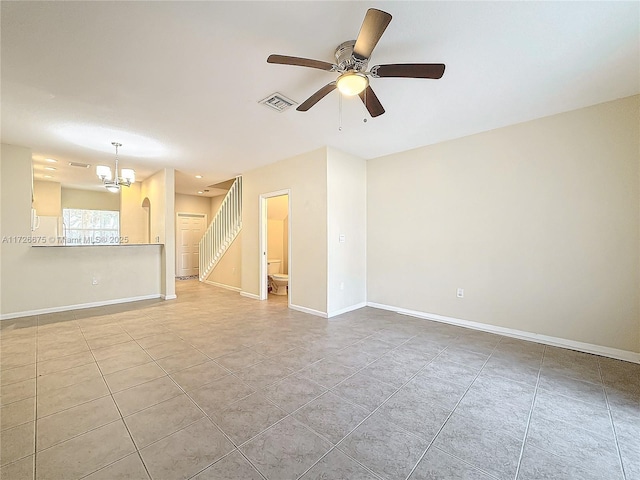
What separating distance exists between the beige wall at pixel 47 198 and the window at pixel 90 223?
660 mm

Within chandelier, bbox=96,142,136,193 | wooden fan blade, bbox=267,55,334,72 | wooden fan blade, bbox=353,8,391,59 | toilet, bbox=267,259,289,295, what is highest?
wooden fan blade, bbox=353,8,391,59

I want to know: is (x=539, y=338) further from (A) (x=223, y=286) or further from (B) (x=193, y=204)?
(B) (x=193, y=204)

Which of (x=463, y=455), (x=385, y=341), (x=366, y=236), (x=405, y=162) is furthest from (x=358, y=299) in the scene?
(x=463, y=455)

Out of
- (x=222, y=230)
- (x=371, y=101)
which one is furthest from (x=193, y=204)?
(x=371, y=101)

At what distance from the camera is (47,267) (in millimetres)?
4547

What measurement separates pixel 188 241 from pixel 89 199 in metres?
3.03

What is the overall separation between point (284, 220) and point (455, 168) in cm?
455

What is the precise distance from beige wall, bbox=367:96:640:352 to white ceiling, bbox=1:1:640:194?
1.16 ft

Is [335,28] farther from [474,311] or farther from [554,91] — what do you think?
[474,311]

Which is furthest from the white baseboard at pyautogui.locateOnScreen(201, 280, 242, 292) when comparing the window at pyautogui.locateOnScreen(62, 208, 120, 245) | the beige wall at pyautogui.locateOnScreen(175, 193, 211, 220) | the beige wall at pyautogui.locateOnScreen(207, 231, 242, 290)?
the window at pyautogui.locateOnScreen(62, 208, 120, 245)

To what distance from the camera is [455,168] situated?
3947 mm

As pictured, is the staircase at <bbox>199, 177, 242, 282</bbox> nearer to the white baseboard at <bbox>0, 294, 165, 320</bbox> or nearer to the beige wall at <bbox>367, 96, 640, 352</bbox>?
the white baseboard at <bbox>0, 294, 165, 320</bbox>

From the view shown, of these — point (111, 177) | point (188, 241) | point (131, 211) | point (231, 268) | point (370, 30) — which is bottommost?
point (231, 268)

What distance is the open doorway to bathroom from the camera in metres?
5.48
